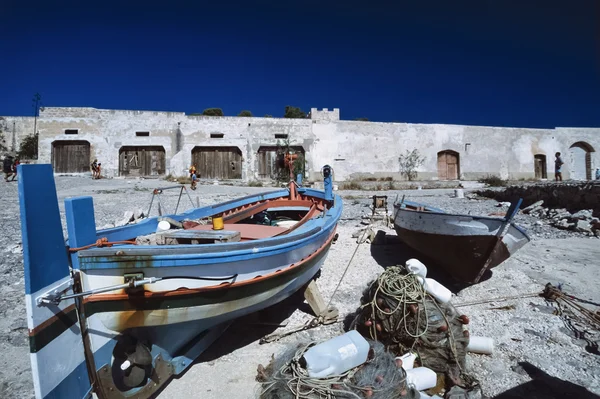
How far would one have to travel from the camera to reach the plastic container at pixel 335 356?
87.5 inches

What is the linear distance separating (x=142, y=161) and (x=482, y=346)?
18.1 metres

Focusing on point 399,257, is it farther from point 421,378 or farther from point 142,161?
point 142,161

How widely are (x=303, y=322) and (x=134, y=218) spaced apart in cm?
309

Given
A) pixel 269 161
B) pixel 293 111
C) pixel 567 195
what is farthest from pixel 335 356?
pixel 293 111

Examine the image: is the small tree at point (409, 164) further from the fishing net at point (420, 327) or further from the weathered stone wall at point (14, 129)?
the weathered stone wall at point (14, 129)

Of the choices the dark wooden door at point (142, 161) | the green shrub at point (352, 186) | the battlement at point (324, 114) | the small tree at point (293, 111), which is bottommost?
the green shrub at point (352, 186)

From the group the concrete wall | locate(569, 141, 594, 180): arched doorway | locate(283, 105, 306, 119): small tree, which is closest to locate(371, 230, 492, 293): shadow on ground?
the concrete wall

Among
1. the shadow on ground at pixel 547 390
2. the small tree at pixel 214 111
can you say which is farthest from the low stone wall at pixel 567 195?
the small tree at pixel 214 111

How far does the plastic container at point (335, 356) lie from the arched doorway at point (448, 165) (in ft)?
67.0

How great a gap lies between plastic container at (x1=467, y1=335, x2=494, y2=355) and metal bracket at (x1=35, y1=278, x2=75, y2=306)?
3.19m

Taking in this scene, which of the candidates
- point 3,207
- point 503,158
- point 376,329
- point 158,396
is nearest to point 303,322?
point 376,329

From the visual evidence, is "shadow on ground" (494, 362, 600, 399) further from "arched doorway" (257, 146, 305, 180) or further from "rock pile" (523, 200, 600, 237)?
"arched doorway" (257, 146, 305, 180)

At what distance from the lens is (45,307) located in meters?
1.83

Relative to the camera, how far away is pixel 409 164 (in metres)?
20.2
